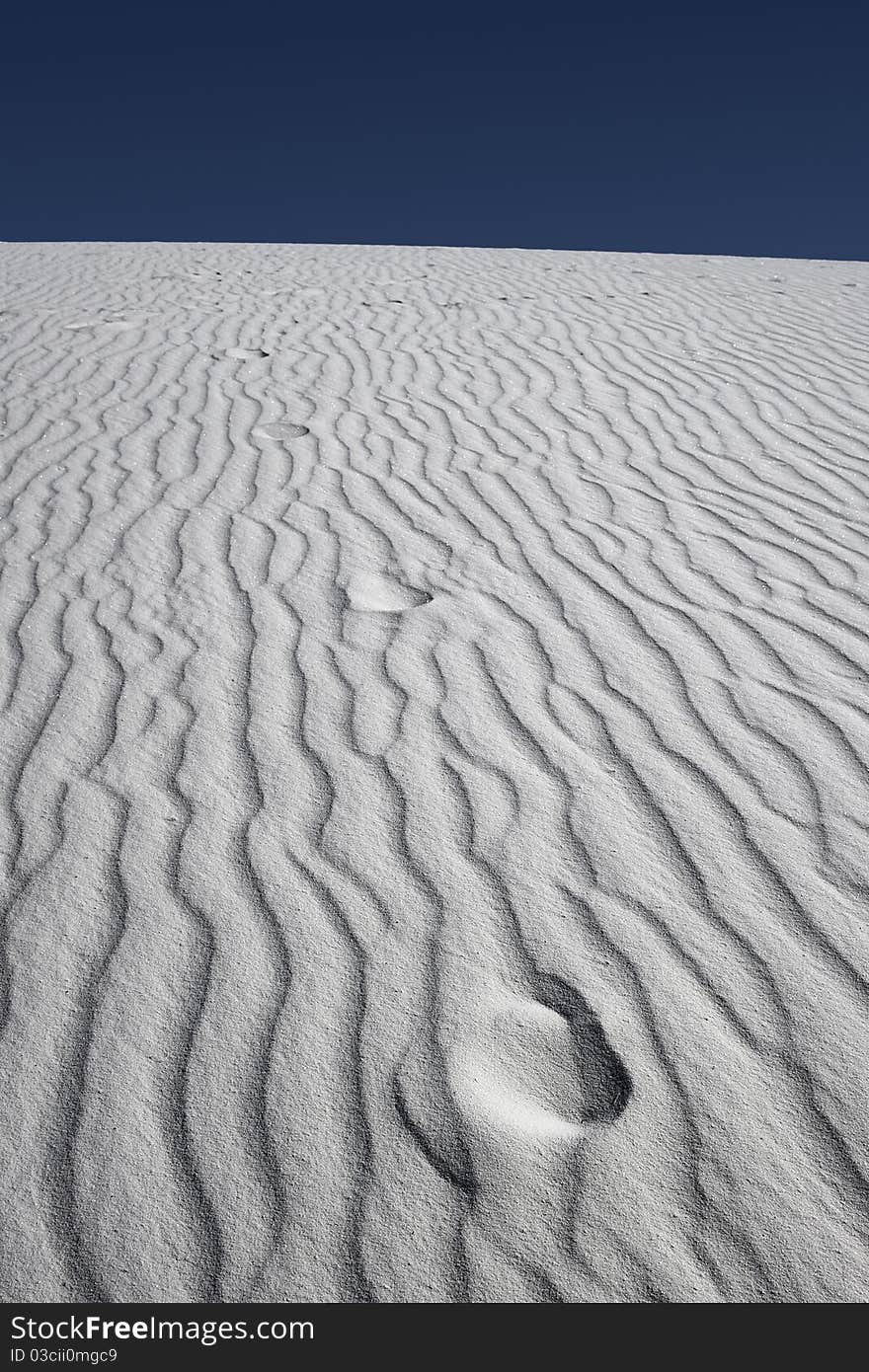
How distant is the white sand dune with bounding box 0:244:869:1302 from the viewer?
1946mm

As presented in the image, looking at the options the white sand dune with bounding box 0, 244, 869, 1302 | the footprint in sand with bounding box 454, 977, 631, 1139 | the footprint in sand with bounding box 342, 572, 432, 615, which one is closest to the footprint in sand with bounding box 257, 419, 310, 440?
the white sand dune with bounding box 0, 244, 869, 1302

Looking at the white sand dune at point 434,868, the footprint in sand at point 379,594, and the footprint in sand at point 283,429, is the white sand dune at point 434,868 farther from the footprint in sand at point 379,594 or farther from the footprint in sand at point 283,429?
the footprint in sand at point 283,429

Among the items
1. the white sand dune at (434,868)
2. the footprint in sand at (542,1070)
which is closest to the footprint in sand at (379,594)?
the white sand dune at (434,868)

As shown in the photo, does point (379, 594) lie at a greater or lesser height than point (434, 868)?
greater

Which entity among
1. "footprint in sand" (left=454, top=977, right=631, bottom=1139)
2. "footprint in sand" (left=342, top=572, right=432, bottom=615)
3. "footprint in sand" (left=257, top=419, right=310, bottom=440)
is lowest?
"footprint in sand" (left=454, top=977, right=631, bottom=1139)

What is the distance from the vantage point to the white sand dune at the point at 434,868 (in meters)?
1.95

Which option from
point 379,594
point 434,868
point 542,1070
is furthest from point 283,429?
point 542,1070

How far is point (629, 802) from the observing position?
299 cm

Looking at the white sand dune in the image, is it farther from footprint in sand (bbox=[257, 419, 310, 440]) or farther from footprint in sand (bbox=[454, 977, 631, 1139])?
footprint in sand (bbox=[257, 419, 310, 440])

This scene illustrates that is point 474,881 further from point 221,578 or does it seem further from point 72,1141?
point 221,578

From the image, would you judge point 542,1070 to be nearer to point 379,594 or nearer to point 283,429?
point 379,594

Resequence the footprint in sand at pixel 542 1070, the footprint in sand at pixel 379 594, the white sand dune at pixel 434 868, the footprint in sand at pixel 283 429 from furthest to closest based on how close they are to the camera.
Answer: the footprint in sand at pixel 283 429 < the footprint in sand at pixel 379 594 < the footprint in sand at pixel 542 1070 < the white sand dune at pixel 434 868

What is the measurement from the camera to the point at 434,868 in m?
2.77

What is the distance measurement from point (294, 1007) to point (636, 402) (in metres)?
5.55
